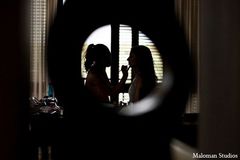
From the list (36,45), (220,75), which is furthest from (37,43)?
(220,75)

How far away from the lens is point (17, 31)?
131mm

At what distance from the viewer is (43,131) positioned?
213 millimetres

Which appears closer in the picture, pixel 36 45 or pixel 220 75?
pixel 220 75

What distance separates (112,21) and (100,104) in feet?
0.18

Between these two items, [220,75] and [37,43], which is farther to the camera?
[37,43]

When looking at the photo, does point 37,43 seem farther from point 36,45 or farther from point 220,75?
point 220,75

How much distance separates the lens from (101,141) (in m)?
0.18

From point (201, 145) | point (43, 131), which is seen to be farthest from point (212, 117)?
point (43, 131)

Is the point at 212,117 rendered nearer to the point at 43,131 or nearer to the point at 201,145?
the point at 201,145

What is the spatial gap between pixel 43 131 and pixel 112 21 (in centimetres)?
9

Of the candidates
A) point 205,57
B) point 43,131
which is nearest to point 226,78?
point 205,57

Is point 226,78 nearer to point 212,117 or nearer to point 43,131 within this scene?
point 212,117

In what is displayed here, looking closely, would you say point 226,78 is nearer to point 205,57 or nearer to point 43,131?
point 205,57

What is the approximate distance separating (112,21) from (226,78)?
4.0 inches
